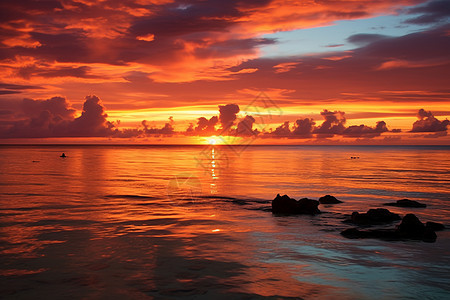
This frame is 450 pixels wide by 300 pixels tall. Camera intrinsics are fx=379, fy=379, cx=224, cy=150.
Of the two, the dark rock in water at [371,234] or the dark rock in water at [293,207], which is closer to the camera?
the dark rock in water at [371,234]

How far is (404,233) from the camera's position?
915 inches

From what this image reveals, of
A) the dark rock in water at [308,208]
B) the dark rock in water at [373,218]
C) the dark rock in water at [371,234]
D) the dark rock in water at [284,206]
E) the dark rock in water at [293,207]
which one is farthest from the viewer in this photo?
the dark rock in water at [284,206]

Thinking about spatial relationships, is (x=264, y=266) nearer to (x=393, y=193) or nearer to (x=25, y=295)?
(x=25, y=295)

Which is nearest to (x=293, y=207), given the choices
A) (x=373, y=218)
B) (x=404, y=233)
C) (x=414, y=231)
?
(x=373, y=218)

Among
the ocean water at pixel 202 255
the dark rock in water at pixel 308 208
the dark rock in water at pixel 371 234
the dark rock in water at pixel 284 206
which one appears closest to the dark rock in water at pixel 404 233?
the dark rock in water at pixel 371 234

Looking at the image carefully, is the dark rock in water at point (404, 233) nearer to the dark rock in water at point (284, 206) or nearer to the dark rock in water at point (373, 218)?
the dark rock in water at point (373, 218)

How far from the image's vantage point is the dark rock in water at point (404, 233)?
75.6 ft

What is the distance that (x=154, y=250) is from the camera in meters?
20.3

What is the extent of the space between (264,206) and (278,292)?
20.9m

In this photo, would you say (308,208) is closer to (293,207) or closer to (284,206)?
(293,207)

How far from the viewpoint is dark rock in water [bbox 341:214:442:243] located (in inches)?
907

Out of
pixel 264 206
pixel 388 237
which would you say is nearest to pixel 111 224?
pixel 264 206

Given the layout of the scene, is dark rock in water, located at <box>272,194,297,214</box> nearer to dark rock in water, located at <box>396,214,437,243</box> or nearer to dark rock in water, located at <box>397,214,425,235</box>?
dark rock in water, located at <box>396,214,437,243</box>

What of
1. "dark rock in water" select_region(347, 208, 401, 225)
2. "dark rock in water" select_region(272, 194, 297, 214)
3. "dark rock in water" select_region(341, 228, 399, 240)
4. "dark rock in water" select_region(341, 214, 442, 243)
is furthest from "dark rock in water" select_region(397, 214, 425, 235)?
"dark rock in water" select_region(272, 194, 297, 214)
